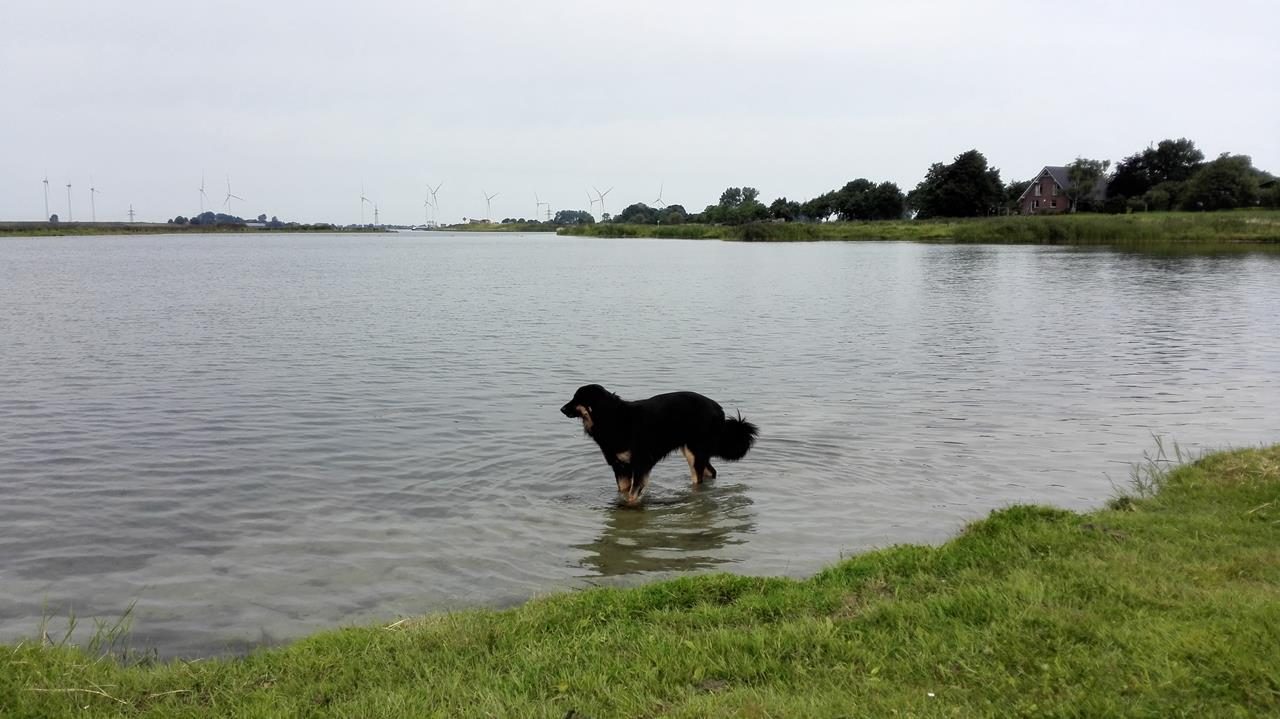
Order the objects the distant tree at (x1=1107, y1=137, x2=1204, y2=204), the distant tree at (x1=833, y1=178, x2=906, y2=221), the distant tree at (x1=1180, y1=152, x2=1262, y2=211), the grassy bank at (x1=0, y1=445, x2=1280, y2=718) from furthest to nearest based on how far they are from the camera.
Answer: the distant tree at (x1=833, y1=178, x2=906, y2=221) < the distant tree at (x1=1107, y1=137, x2=1204, y2=204) < the distant tree at (x1=1180, y1=152, x2=1262, y2=211) < the grassy bank at (x1=0, y1=445, x2=1280, y2=718)

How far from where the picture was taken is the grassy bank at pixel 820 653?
4.49 metres

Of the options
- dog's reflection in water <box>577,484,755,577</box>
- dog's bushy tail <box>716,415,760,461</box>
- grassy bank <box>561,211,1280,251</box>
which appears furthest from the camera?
grassy bank <box>561,211,1280,251</box>

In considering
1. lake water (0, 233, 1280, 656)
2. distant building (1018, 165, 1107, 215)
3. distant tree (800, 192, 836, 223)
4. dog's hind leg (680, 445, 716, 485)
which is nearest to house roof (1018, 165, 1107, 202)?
distant building (1018, 165, 1107, 215)

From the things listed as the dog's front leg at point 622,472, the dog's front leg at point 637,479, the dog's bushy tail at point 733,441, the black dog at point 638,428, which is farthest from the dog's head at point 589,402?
the dog's bushy tail at point 733,441

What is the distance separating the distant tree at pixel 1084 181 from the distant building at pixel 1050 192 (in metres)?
0.94

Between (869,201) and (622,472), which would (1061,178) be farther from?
(622,472)

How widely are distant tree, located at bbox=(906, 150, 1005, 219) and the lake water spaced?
292ft

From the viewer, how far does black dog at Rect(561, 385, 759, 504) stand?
10.4 metres

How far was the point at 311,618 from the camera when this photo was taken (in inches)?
286

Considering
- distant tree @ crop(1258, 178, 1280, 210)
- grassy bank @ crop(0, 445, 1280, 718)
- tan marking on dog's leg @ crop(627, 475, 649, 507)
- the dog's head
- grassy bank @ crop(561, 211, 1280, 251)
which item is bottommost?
tan marking on dog's leg @ crop(627, 475, 649, 507)

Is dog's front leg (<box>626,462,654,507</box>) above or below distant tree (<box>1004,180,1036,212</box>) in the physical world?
below

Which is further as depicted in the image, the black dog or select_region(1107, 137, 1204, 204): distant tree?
select_region(1107, 137, 1204, 204): distant tree

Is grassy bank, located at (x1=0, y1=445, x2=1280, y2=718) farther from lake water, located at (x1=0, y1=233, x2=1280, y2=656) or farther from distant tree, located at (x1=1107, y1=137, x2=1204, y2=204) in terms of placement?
distant tree, located at (x1=1107, y1=137, x2=1204, y2=204)

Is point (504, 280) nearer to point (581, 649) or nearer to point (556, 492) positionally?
point (556, 492)
